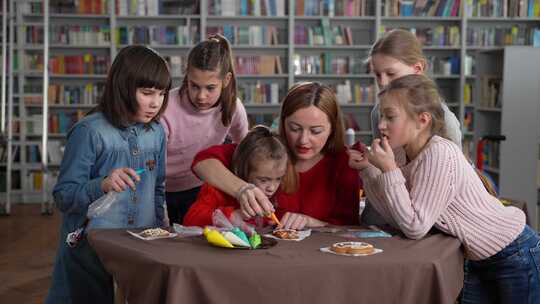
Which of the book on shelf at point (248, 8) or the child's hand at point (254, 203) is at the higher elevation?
the book on shelf at point (248, 8)

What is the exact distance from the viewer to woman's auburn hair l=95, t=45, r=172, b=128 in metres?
2.29

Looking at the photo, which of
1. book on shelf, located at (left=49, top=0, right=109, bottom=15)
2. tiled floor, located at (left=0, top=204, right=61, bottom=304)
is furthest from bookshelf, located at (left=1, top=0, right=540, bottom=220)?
tiled floor, located at (left=0, top=204, right=61, bottom=304)

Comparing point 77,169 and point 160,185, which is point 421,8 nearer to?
point 160,185

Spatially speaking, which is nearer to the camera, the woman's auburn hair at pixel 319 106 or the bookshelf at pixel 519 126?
the woman's auburn hair at pixel 319 106

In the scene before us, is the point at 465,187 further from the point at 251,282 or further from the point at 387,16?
the point at 387,16

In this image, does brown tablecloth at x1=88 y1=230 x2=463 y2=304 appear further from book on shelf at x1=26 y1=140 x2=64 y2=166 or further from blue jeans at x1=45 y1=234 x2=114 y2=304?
book on shelf at x1=26 y1=140 x2=64 y2=166

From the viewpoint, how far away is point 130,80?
7.52 feet

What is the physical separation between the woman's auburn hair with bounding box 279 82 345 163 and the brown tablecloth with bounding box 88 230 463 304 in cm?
61

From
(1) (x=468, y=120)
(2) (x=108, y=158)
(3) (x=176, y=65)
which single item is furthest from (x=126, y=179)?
(1) (x=468, y=120)

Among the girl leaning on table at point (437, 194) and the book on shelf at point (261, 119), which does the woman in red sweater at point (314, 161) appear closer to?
the girl leaning on table at point (437, 194)

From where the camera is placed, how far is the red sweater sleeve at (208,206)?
2.17 meters

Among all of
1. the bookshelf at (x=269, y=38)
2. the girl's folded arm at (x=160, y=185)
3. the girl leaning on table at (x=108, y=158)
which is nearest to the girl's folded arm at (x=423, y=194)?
the girl leaning on table at (x=108, y=158)

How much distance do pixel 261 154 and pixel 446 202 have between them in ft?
1.91

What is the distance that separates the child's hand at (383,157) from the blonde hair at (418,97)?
133mm
